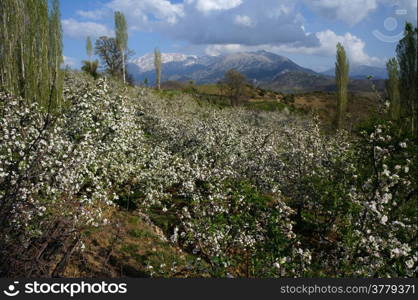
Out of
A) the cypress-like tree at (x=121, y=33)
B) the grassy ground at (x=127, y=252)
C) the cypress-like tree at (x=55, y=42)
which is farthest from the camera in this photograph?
the cypress-like tree at (x=121, y=33)

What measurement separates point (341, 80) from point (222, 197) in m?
40.9

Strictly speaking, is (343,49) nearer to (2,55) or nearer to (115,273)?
(2,55)

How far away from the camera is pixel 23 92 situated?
22.7 meters

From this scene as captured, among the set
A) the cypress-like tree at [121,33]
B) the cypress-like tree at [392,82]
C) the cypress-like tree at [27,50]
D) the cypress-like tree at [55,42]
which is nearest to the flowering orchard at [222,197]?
the cypress-like tree at [27,50]

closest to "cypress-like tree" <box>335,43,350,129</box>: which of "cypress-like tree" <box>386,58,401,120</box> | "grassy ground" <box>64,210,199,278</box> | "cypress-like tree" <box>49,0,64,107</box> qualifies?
"cypress-like tree" <box>386,58,401,120</box>

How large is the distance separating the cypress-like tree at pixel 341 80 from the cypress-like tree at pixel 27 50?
35.8m

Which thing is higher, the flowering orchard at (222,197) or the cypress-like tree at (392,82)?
the cypress-like tree at (392,82)

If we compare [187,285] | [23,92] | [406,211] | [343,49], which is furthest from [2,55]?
[343,49]

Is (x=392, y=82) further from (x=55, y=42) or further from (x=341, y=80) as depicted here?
(x=55, y=42)

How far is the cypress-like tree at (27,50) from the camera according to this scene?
2152cm

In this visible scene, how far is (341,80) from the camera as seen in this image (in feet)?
149

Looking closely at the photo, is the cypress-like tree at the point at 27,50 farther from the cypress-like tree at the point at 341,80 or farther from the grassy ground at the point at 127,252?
the cypress-like tree at the point at 341,80

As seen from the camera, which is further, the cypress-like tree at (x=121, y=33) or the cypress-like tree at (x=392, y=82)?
the cypress-like tree at (x=121, y=33)

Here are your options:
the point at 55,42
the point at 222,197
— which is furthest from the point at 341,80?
the point at 222,197
